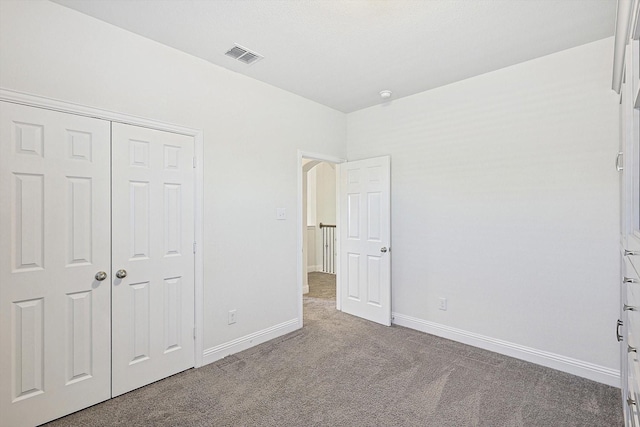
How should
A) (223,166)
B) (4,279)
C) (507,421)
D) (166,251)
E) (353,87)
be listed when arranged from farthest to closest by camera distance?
(353,87) → (223,166) → (166,251) → (507,421) → (4,279)

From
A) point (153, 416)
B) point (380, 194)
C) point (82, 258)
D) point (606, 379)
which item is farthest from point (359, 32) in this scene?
point (606, 379)

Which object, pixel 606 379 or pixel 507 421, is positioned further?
pixel 606 379

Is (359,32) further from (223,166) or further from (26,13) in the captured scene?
(26,13)

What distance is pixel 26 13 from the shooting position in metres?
1.93

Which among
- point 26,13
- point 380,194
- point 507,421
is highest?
point 26,13

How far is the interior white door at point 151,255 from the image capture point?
7.56 feet

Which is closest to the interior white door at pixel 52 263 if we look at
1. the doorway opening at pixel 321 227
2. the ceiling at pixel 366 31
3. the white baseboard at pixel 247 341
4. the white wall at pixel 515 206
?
the white baseboard at pixel 247 341

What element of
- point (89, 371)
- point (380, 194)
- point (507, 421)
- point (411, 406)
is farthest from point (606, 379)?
point (89, 371)

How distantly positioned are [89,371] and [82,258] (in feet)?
2.57

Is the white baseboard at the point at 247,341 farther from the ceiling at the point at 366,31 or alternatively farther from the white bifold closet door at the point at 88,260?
the ceiling at the point at 366,31

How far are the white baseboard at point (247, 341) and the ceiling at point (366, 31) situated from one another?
2.56 metres

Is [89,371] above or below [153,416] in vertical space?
above

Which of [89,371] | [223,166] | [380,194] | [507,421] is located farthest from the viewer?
[380,194]

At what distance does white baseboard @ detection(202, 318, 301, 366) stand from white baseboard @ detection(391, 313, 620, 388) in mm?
1268
